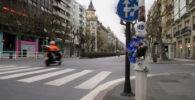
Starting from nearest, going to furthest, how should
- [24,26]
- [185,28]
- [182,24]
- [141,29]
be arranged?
[141,29] → [24,26] → [185,28] → [182,24]

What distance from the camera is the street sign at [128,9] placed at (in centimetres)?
852

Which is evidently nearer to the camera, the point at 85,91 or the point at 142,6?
the point at 142,6

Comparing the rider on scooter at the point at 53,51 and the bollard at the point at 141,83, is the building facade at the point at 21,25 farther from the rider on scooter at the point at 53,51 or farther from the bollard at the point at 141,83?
the bollard at the point at 141,83

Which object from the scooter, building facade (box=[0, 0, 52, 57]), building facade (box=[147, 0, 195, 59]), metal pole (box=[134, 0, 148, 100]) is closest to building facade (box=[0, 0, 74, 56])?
building facade (box=[0, 0, 52, 57])

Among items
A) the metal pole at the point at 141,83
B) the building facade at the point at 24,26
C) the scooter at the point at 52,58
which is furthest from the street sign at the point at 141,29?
the building facade at the point at 24,26

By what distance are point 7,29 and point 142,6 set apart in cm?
4624

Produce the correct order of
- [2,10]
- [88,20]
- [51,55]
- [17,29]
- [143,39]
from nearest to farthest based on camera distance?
[143,39] → [51,55] → [2,10] → [17,29] → [88,20]

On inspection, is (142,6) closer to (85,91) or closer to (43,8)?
(85,91)

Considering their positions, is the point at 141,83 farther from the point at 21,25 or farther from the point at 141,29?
the point at 21,25

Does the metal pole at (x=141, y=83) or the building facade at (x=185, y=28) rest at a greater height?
the building facade at (x=185, y=28)

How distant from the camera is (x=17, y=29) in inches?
2019

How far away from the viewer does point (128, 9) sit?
28.1ft

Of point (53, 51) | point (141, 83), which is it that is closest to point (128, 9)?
point (141, 83)

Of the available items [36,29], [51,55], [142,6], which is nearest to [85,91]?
[142,6]
